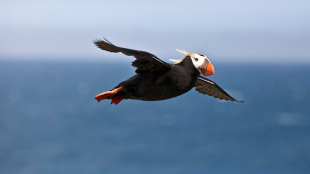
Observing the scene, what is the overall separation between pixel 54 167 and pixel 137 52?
192 metres

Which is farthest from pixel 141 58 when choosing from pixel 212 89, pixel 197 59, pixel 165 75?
pixel 212 89

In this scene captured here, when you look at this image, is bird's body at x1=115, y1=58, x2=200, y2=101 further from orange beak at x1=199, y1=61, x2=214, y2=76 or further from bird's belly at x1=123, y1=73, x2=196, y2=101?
orange beak at x1=199, y1=61, x2=214, y2=76

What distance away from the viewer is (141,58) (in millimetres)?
6031

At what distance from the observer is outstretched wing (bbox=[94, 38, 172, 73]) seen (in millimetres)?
5441

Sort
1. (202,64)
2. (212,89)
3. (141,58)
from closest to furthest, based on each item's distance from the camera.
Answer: (141,58) → (202,64) → (212,89)

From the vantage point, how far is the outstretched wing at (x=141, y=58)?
17.9 ft

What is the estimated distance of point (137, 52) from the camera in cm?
551

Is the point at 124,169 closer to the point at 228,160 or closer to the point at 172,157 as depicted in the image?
the point at 172,157

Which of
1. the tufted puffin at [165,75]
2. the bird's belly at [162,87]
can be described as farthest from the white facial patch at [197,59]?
the bird's belly at [162,87]

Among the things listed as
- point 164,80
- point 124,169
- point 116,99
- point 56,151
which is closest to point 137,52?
point 164,80

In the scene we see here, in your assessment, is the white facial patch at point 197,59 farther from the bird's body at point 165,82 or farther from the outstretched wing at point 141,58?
the outstretched wing at point 141,58

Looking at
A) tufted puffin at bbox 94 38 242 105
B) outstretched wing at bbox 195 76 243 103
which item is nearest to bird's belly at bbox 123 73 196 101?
tufted puffin at bbox 94 38 242 105

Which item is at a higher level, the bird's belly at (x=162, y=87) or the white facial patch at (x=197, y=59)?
the white facial patch at (x=197, y=59)

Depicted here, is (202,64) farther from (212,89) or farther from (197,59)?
(212,89)
